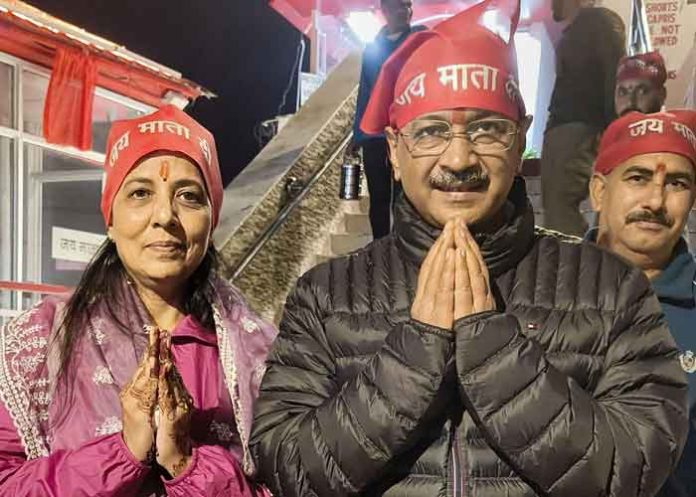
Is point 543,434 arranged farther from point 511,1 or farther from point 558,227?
point 558,227

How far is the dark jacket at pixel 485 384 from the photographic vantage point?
1.19 meters

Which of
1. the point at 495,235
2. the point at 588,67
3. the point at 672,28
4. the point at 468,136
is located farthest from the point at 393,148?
the point at 588,67

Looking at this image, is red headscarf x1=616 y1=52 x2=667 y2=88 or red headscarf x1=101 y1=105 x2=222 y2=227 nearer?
red headscarf x1=101 y1=105 x2=222 y2=227

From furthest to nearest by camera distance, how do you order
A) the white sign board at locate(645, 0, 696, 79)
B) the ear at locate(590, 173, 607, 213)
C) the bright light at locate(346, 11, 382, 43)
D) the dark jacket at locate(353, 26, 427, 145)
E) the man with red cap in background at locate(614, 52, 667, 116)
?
the bright light at locate(346, 11, 382, 43), the dark jacket at locate(353, 26, 427, 145), the white sign board at locate(645, 0, 696, 79), the man with red cap in background at locate(614, 52, 667, 116), the ear at locate(590, 173, 607, 213)

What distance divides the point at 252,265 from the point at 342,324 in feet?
10.5

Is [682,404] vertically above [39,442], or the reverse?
[682,404]

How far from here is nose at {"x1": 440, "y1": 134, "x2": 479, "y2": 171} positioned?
4.34 ft

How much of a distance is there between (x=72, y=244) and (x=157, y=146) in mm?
2542

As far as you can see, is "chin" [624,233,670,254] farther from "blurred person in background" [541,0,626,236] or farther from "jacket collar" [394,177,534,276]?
"blurred person in background" [541,0,626,236]

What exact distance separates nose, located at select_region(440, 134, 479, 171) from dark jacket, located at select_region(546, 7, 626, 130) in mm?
2663

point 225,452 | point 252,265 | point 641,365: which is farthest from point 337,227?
point 641,365

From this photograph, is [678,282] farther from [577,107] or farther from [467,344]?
[577,107]

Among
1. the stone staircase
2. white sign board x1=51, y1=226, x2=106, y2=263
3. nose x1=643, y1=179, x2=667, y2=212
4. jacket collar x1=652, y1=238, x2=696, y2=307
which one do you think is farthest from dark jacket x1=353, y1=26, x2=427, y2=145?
jacket collar x1=652, y1=238, x2=696, y2=307

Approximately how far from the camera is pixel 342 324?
4.50 ft
